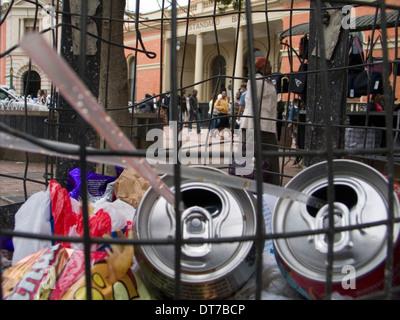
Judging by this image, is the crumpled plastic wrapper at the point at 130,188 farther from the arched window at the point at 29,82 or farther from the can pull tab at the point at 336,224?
the can pull tab at the point at 336,224

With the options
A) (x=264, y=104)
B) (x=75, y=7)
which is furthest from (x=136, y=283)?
(x=264, y=104)

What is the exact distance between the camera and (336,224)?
960 mm

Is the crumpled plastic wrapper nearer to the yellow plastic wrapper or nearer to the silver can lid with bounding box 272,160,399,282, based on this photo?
Answer: the yellow plastic wrapper

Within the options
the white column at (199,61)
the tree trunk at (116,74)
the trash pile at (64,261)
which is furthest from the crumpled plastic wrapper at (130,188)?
the white column at (199,61)

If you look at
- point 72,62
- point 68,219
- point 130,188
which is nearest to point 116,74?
point 72,62

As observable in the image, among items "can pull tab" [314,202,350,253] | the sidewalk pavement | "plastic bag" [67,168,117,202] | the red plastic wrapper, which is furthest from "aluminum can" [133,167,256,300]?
the sidewalk pavement

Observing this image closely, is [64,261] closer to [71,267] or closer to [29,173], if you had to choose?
[71,267]

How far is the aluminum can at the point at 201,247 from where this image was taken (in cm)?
92

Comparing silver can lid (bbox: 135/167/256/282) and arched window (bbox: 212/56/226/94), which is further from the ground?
arched window (bbox: 212/56/226/94)

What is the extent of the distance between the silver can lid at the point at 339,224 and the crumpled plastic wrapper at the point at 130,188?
874 millimetres

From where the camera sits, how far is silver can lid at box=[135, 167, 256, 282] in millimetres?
918

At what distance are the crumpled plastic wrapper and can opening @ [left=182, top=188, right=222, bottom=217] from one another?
66cm
